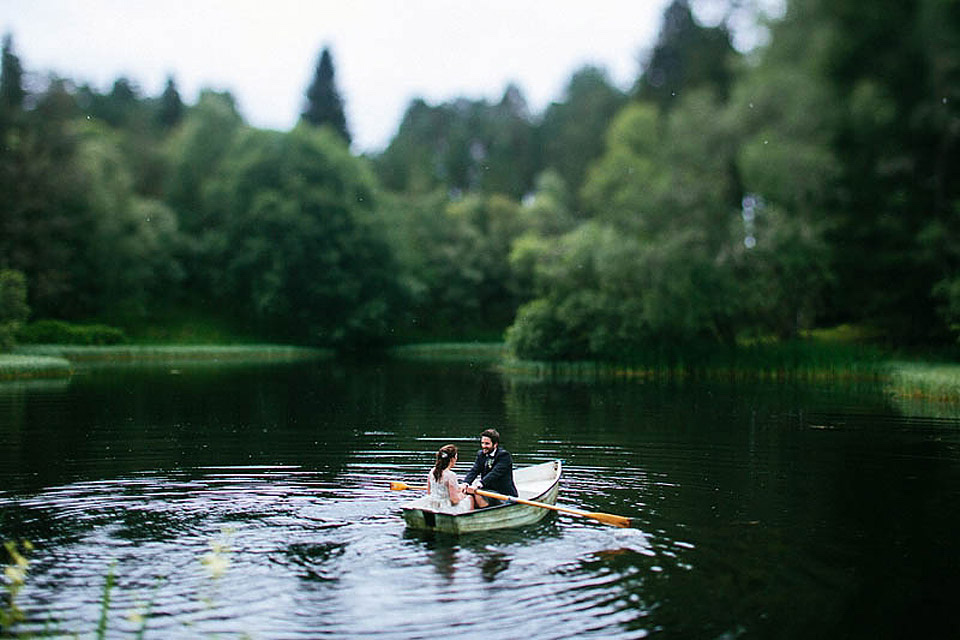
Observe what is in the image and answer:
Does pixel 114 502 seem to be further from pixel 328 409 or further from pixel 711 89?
pixel 711 89

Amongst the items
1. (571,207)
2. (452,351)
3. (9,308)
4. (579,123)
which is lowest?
(452,351)

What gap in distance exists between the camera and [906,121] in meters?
22.0

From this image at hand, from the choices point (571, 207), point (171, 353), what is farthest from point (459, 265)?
point (171, 353)

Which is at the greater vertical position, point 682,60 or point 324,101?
point 324,101

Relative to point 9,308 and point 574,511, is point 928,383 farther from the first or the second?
point 9,308

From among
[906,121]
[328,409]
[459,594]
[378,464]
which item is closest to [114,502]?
[378,464]

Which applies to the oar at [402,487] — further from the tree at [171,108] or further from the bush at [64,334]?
the tree at [171,108]

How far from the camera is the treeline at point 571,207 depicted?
25.0 meters

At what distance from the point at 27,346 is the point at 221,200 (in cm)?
2520

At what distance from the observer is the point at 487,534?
12055 millimetres

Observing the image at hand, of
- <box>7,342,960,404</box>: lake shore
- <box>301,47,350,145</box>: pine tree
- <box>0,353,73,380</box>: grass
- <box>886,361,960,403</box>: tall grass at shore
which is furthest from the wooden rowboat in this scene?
<box>301,47,350,145</box>: pine tree

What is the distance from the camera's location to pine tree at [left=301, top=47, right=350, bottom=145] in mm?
88000

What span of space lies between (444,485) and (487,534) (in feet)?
3.25

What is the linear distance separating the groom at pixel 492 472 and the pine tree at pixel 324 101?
77.9 m
